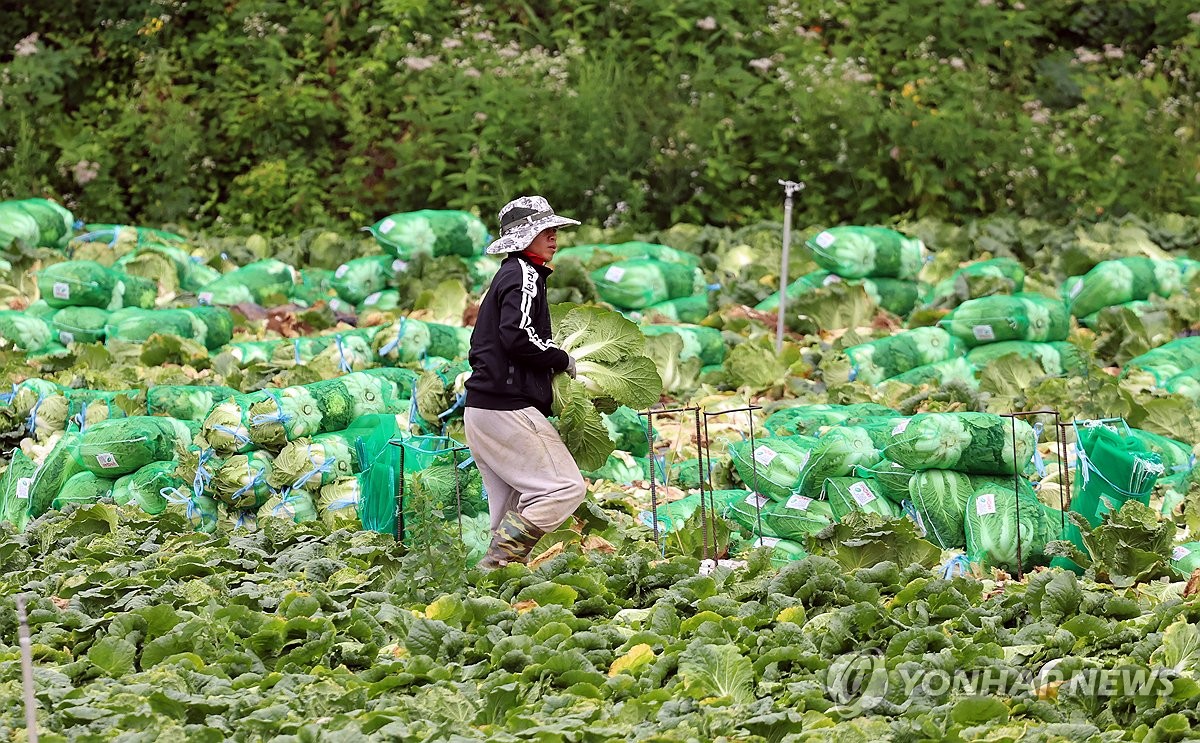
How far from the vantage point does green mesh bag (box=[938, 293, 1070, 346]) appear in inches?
321

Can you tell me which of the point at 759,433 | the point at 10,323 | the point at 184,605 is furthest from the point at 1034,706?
the point at 10,323

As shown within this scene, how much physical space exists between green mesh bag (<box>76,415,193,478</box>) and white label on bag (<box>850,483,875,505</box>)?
244 cm

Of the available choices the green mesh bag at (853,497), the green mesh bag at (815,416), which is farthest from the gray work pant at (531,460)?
the green mesh bag at (815,416)

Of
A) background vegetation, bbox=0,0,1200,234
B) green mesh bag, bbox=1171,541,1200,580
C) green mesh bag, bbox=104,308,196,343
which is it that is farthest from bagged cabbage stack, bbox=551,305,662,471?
background vegetation, bbox=0,0,1200,234

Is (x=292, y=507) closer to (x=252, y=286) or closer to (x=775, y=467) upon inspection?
(x=775, y=467)

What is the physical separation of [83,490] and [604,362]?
2.03 meters

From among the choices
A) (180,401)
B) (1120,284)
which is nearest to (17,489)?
(180,401)

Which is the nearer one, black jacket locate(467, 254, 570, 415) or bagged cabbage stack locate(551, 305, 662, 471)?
black jacket locate(467, 254, 570, 415)

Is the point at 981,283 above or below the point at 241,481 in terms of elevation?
below

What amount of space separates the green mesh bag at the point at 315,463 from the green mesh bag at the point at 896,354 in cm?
270

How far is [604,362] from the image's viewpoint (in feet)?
19.2

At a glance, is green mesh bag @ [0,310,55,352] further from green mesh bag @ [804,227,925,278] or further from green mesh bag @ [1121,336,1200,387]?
green mesh bag @ [1121,336,1200,387]

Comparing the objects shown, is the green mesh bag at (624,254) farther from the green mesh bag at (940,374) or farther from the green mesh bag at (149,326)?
the green mesh bag at (149,326)

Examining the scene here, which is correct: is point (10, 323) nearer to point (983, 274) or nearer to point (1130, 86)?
point (983, 274)
